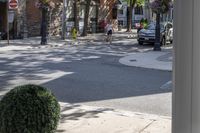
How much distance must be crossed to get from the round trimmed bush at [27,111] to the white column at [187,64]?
3200mm

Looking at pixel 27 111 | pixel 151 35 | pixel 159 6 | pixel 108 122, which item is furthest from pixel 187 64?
pixel 151 35

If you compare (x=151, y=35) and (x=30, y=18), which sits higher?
(x=30, y=18)

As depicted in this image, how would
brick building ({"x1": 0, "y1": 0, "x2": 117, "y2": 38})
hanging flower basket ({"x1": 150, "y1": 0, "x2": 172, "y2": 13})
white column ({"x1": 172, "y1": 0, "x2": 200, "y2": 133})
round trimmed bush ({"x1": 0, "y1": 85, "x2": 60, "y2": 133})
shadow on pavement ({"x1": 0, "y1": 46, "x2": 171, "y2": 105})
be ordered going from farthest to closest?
brick building ({"x1": 0, "y1": 0, "x2": 117, "y2": 38}) < hanging flower basket ({"x1": 150, "y1": 0, "x2": 172, "y2": 13}) < shadow on pavement ({"x1": 0, "y1": 46, "x2": 171, "y2": 105}) < round trimmed bush ({"x1": 0, "y1": 85, "x2": 60, "y2": 133}) < white column ({"x1": 172, "y1": 0, "x2": 200, "y2": 133})

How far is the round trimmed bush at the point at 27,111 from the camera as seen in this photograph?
518 cm

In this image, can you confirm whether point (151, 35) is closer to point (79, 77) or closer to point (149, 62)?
point (149, 62)

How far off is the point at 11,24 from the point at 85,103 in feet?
77.6

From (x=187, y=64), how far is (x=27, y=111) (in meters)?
3.30

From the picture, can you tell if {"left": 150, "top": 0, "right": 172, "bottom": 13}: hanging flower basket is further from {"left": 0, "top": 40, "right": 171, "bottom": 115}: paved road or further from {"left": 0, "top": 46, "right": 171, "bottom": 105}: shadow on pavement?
{"left": 0, "top": 46, "right": 171, "bottom": 105}: shadow on pavement

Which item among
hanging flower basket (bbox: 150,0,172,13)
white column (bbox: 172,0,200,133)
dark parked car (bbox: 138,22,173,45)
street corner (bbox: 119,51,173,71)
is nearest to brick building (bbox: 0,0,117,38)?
dark parked car (bbox: 138,22,173,45)

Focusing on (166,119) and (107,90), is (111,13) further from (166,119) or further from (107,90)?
(166,119)

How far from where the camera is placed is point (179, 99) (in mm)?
2230

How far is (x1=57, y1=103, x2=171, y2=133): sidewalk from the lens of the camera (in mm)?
6703

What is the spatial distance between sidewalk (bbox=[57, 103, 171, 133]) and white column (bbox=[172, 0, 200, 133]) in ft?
14.7

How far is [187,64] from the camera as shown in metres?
2.19
